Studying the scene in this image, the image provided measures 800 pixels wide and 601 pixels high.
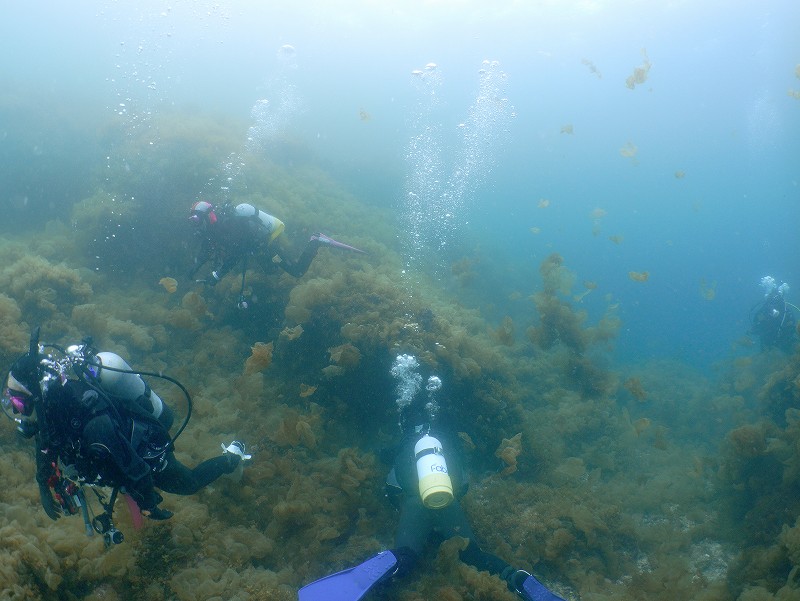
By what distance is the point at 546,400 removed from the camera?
9250 mm

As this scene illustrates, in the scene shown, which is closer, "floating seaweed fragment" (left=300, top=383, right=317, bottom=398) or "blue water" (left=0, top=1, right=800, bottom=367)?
"floating seaweed fragment" (left=300, top=383, right=317, bottom=398)

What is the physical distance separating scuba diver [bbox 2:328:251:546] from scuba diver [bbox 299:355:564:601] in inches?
76.1

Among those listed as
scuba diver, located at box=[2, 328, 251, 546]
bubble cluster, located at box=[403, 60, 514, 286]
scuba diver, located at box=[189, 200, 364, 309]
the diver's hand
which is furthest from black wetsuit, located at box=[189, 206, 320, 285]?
bubble cluster, located at box=[403, 60, 514, 286]

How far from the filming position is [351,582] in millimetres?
4191

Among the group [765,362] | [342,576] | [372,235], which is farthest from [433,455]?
[765,362]

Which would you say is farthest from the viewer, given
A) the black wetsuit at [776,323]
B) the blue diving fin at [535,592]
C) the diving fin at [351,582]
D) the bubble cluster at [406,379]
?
the black wetsuit at [776,323]

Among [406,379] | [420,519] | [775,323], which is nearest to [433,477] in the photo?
[420,519]

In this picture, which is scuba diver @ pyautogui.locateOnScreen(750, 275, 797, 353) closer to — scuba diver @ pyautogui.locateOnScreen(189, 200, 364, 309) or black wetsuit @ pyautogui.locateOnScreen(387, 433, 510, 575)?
black wetsuit @ pyautogui.locateOnScreen(387, 433, 510, 575)

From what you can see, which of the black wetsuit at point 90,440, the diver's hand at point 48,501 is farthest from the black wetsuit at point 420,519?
the diver's hand at point 48,501

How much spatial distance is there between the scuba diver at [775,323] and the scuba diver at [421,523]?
12.0 m

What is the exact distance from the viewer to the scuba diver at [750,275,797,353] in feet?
39.9

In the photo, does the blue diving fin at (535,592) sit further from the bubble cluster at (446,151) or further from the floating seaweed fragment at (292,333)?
the bubble cluster at (446,151)

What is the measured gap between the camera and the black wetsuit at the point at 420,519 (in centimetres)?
464

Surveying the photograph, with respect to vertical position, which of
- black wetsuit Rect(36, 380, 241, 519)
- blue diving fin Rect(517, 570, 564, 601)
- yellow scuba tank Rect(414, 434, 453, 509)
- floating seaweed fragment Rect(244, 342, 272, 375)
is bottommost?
floating seaweed fragment Rect(244, 342, 272, 375)
